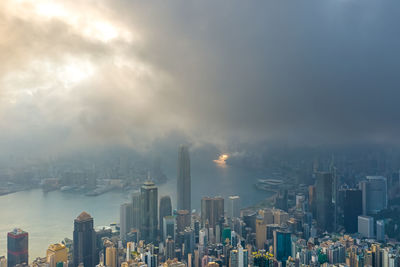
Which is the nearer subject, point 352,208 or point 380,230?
point 380,230

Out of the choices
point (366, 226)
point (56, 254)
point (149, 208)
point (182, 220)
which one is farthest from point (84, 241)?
point (366, 226)

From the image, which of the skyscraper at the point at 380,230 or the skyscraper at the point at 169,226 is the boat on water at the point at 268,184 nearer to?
the skyscraper at the point at 169,226

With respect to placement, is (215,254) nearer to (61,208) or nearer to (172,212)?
(172,212)

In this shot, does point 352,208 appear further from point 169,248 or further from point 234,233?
point 169,248

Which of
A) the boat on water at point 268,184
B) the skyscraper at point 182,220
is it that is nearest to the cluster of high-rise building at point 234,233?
the skyscraper at point 182,220

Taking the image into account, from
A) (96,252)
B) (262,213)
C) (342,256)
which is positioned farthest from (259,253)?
(96,252)
